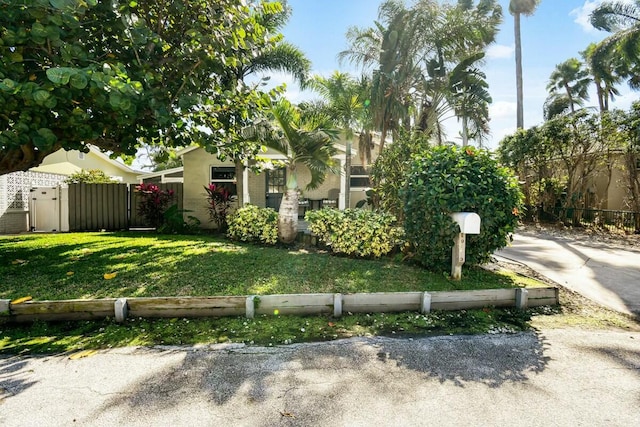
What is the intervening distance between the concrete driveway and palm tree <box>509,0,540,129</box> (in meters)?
13.9

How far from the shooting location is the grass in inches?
144

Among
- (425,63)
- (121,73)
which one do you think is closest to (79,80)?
(121,73)

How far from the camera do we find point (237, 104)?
5.98 m

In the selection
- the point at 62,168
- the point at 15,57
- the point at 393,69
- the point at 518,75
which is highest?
the point at 518,75

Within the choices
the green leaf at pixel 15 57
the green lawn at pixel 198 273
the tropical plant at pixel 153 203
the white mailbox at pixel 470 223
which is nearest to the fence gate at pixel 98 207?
the tropical plant at pixel 153 203

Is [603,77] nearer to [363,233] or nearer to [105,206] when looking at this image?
[363,233]

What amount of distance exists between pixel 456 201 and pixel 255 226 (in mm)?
5228

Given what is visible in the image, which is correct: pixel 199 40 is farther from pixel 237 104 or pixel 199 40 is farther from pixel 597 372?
pixel 597 372

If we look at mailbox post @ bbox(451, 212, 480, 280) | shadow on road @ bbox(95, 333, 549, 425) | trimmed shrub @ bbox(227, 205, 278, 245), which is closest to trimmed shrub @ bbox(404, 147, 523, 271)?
mailbox post @ bbox(451, 212, 480, 280)

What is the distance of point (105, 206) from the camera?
37.8 ft

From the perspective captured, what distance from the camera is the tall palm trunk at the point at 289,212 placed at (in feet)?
26.5

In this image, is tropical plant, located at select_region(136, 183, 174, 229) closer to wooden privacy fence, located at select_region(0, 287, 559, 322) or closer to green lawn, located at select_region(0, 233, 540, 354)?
green lawn, located at select_region(0, 233, 540, 354)

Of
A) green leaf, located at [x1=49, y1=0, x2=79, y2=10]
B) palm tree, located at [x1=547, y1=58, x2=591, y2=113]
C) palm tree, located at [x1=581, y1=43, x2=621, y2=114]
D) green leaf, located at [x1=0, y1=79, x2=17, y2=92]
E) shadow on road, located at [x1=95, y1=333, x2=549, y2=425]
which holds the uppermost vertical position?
palm tree, located at [x1=547, y1=58, x2=591, y2=113]

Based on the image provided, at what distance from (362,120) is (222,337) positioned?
407 inches
